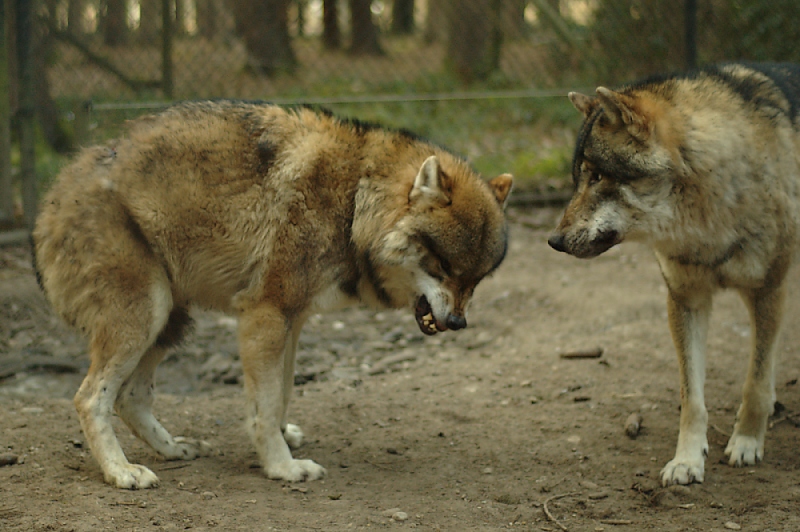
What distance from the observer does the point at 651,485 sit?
13.6 feet

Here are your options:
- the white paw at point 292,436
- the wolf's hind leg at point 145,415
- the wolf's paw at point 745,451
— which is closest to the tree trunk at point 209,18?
the wolf's hind leg at point 145,415

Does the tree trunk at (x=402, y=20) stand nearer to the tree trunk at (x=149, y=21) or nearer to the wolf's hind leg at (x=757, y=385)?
the tree trunk at (x=149, y=21)

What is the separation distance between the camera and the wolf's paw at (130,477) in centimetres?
381

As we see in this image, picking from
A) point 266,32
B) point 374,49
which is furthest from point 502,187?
point 266,32

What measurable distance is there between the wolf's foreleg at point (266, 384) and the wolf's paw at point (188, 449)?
1.49ft

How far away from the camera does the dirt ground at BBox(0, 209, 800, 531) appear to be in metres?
3.68

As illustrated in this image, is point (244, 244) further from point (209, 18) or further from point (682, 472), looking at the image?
point (209, 18)

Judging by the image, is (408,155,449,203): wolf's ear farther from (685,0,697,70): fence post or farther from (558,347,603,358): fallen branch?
(685,0,697,70): fence post

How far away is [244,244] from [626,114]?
6.65 feet

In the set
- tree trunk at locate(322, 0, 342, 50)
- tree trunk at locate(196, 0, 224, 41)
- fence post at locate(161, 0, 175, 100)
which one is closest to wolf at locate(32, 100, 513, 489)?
fence post at locate(161, 0, 175, 100)

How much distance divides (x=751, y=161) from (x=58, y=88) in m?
7.39

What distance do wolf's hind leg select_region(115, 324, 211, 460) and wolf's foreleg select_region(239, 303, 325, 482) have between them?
482 mm

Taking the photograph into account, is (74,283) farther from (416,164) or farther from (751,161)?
(751,161)

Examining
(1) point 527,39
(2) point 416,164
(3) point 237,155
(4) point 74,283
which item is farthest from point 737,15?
(4) point 74,283
